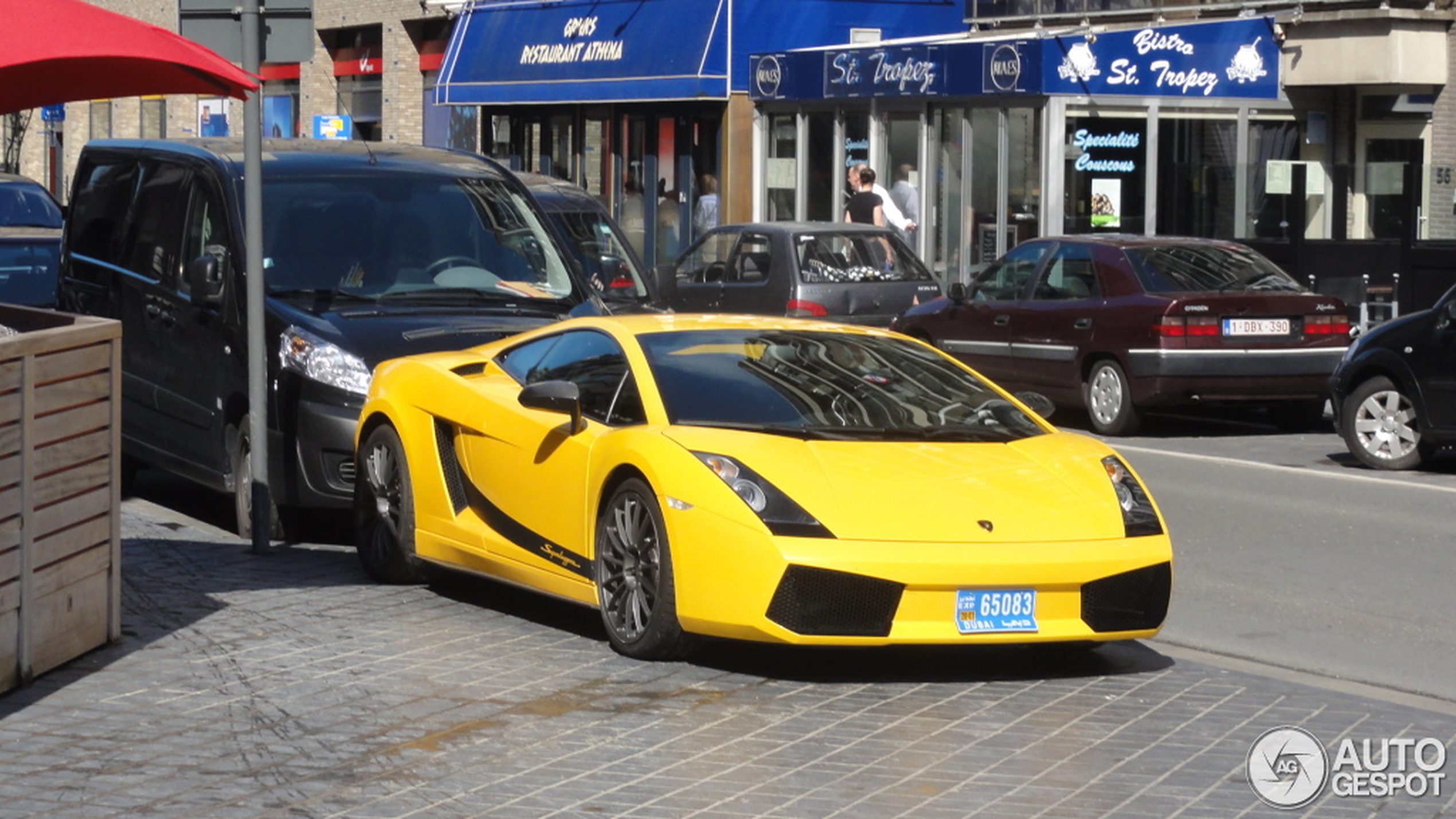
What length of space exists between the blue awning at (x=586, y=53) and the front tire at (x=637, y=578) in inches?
1014

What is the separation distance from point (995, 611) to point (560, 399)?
1.92 m

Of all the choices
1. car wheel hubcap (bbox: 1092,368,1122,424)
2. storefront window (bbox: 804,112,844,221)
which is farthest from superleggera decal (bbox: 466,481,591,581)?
storefront window (bbox: 804,112,844,221)

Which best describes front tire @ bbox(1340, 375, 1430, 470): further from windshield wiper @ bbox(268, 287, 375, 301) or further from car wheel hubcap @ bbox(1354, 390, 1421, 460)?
windshield wiper @ bbox(268, 287, 375, 301)

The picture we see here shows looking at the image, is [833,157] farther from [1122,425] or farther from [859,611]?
[859,611]

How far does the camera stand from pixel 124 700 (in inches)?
266

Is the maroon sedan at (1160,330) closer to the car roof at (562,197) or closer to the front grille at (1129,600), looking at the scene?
the car roof at (562,197)

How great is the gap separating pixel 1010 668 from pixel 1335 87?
21039mm

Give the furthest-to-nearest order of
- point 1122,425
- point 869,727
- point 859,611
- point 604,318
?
point 1122,425, point 604,318, point 859,611, point 869,727

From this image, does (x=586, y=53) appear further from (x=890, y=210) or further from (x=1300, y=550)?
(x=1300, y=550)

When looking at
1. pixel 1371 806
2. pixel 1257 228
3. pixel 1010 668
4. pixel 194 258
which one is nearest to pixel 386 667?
pixel 1010 668

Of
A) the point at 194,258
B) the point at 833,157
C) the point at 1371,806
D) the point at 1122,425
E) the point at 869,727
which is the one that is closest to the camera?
the point at 1371,806

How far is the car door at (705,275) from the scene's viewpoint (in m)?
21.0

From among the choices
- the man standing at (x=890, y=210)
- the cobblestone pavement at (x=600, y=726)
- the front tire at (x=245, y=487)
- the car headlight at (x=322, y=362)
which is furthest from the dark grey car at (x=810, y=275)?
the cobblestone pavement at (x=600, y=726)

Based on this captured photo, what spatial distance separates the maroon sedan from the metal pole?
864 cm
